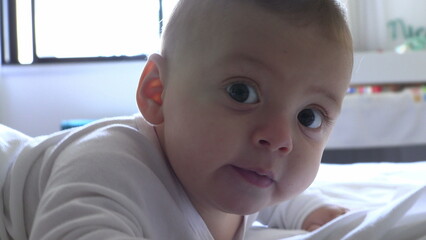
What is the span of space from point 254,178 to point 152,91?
0.18 m

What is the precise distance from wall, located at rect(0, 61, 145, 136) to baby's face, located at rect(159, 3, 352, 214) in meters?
2.58

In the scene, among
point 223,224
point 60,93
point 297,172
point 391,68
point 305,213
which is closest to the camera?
point 297,172


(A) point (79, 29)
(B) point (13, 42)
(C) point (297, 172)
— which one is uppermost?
(C) point (297, 172)

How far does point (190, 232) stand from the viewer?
60cm

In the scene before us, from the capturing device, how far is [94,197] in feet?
1.51

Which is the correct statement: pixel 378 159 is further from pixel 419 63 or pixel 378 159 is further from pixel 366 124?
pixel 419 63

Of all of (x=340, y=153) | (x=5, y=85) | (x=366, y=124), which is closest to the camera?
(x=366, y=124)

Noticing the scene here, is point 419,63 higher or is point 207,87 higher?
point 207,87

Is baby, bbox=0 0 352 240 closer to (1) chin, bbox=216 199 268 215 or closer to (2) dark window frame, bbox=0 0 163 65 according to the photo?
(1) chin, bbox=216 199 268 215

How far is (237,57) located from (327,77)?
98 millimetres

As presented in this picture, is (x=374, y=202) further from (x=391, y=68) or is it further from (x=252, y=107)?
(x=391, y=68)

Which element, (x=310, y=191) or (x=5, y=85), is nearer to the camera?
(x=310, y=191)

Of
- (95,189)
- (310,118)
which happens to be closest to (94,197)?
(95,189)

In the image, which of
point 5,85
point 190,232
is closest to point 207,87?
point 190,232
